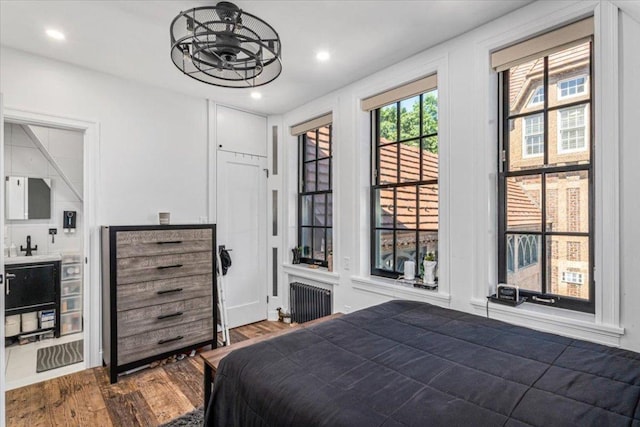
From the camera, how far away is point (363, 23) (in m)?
2.21

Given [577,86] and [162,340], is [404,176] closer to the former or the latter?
[577,86]

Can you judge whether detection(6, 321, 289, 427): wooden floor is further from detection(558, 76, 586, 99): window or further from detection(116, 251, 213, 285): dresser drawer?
detection(558, 76, 586, 99): window

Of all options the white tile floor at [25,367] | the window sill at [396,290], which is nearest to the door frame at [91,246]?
the white tile floor at [25,367]

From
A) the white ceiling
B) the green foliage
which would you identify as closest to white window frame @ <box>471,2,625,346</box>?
the white ceiling

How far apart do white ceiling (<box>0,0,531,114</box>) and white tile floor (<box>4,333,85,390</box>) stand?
262 cm

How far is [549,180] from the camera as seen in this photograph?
208cm

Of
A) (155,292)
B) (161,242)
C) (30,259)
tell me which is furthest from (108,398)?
(30,259)

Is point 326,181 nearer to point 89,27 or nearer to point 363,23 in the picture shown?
point 363,23

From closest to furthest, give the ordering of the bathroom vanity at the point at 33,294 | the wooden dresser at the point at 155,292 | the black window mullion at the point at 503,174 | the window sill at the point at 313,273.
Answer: the black window mullion at the point at 503,174
the wooden dresser at the point at 155,292
the bathroom vanity at the point at 33,294
the window sill at the point at 313,273

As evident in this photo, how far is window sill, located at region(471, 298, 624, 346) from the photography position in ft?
5.69

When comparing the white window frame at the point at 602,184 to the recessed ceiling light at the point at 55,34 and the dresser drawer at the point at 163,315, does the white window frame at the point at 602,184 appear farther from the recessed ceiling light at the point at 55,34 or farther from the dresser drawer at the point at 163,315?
the recessed ceiling light at the point at 55,34

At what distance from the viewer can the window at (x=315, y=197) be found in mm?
3735

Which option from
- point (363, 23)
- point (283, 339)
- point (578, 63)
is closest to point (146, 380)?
point (283, 339)

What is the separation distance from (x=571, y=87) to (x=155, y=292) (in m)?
3.42
